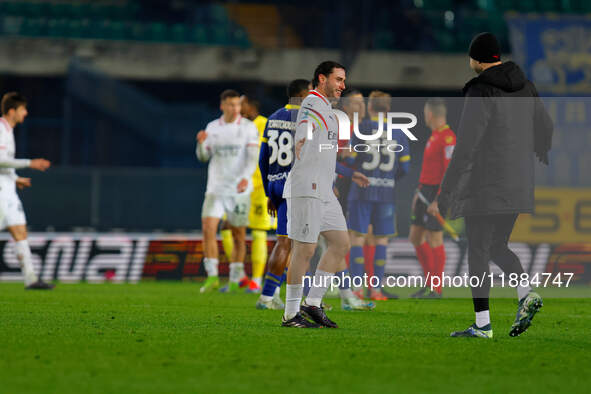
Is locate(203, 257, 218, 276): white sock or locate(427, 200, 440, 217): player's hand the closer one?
locate(427, 200, 440, 217): player's hand

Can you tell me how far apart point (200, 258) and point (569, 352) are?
9.29 metres

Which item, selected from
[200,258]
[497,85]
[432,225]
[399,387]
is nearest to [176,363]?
[399,387]

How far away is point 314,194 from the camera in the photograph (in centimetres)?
679

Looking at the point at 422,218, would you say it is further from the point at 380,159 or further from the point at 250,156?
the point at 250,156

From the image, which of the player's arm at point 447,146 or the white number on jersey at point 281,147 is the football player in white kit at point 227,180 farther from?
the white number on jersey at point 281,147

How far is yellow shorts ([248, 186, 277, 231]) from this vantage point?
11.6 meters

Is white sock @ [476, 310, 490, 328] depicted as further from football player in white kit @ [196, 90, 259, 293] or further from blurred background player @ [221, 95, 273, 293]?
football player in white kit @ [196, 90, 259, 293]

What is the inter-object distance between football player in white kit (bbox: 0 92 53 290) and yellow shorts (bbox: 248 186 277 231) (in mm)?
2414

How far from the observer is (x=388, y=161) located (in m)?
10.0

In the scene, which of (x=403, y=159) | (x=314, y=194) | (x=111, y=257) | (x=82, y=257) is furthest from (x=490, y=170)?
(x=82, y=257)

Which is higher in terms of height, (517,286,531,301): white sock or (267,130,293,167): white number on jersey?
(267,130,293,167): white number on jersey

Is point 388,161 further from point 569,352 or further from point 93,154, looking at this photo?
point 93,154

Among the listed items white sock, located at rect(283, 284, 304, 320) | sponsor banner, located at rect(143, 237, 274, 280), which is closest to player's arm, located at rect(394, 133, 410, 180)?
white sock, located at rect(283, 284, 304, 320)

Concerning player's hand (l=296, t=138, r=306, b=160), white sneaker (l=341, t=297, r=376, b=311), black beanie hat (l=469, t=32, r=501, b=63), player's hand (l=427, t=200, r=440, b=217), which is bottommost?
white sneaker (l=341, t=297, r=376, b=311)
